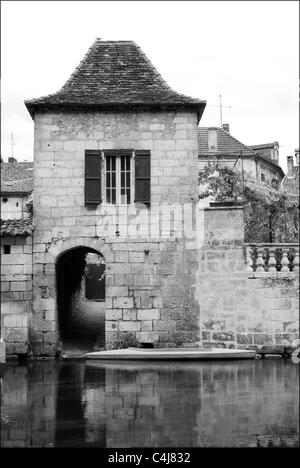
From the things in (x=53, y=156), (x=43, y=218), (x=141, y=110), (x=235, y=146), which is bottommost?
(x=43, y=218)

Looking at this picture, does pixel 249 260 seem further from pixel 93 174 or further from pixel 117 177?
pixel 93 174

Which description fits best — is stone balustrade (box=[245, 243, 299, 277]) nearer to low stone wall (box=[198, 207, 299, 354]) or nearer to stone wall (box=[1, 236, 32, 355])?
low stone wall (box=[198, 207, 299, 354])

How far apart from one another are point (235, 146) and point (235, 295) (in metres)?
21.4

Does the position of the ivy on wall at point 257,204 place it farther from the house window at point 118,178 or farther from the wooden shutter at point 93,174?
the wooden shutter at point 93,174

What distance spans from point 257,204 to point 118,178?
25.0 feet

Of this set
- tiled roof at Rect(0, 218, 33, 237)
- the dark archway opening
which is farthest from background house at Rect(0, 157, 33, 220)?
tiled roof at Rect(0, 218, 33, 237)

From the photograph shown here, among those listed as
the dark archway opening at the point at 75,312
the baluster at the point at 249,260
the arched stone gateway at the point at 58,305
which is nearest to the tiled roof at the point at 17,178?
the dark archway opening at the point at 75,312

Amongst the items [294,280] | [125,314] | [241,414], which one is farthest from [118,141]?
[241,414]

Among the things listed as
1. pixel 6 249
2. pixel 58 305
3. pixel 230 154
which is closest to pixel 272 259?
pixel 58 305

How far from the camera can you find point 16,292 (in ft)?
50.3

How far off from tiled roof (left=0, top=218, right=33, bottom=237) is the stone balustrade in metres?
5.61

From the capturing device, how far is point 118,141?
51.1ft
